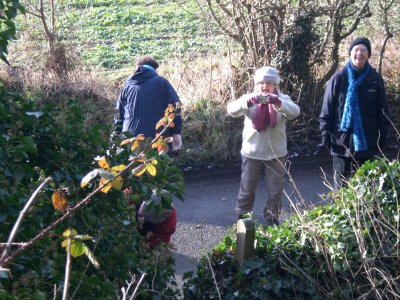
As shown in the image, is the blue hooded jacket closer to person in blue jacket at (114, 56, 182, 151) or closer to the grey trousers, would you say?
person in blue jacket at (114, 56, 182, 151)

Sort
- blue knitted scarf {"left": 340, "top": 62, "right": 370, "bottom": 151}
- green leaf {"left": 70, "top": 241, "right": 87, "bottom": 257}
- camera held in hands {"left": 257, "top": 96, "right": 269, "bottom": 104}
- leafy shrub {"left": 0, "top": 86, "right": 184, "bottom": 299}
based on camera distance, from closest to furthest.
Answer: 1. green leaf {"left": 70, "top": 241, "right": 87, "bottom": 257}
2. leafy shrub {"left": 0, "top": 86, "right": 184, "bottom": 299}
3. camera held in hands {"left": 257, "top": 96, "right": 269, "bottom": 104}
4. blue knitted scarf {"left": 340, "top": 62, "right": 370, "bottom": 151}

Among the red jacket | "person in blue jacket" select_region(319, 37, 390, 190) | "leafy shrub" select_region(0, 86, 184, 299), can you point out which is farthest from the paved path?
"leafy shrub" select_region(0, 86, 184, 299)

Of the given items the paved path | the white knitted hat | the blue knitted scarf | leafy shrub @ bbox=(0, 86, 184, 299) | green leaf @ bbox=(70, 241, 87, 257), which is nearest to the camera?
green leaf @ bbox=(70, 241, 87, 257)

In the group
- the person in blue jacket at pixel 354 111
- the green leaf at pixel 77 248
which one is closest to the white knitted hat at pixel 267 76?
the person in blue jacket at pixel 354 111

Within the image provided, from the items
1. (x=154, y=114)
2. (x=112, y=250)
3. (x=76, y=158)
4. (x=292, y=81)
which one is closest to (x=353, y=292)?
(x=112, y=250)

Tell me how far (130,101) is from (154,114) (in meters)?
0.29

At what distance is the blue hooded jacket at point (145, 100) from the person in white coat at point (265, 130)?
74 centimetres

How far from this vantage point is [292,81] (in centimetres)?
1034

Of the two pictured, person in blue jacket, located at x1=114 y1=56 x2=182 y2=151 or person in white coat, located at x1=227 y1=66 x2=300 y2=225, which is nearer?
person in white coat, located at x1=227 y1=66 x2=300 y2=225

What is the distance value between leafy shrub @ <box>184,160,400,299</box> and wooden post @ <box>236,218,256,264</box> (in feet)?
0.17

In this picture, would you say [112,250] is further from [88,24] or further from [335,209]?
[88,24]

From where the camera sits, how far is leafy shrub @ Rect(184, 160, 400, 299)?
4734mm

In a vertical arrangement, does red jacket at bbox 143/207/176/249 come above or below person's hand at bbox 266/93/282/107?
below

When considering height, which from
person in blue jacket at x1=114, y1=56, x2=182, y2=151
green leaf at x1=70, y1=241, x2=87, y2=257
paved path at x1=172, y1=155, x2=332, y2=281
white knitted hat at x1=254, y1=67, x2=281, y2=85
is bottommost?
paved path at x1=172, y1=155, x2=332, y2=281
